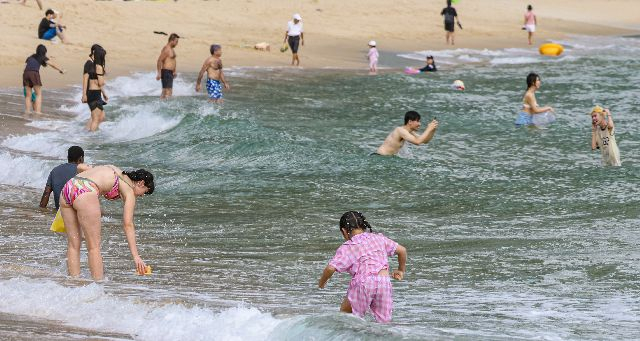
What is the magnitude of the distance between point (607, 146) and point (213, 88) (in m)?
9.54

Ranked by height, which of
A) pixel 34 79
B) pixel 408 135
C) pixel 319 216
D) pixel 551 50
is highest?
pixel 551 50

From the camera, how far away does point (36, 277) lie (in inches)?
382

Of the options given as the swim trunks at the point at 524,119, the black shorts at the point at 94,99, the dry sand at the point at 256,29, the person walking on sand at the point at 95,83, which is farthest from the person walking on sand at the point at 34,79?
the swim trunks at the point at 524,119

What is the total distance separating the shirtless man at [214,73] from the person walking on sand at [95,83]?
8.72ft

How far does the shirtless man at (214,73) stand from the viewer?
2255cm

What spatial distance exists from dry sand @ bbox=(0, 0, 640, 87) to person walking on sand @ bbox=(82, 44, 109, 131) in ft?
16.9

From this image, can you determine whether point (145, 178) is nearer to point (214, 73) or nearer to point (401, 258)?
point (401, 258)

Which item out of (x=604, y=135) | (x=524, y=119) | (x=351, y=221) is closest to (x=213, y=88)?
(x=524, y=119)

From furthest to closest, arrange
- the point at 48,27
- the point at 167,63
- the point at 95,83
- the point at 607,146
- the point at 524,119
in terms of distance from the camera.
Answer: the point at 48,27 < the point at 167,63 < the point at 524,119 < the point at 95,83 < the point at 607,146

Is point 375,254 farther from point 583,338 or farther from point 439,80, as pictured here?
point 439,80

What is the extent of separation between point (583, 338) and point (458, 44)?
3467 centimetres

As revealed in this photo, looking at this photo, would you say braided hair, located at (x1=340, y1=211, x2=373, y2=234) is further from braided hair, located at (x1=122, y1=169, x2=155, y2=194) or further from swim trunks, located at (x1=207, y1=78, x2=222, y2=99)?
swim trunks, located at (x1=207, y1=78, x2=222, y2=99)

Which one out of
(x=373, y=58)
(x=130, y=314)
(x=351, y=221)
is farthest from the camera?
(x=373, y=58)

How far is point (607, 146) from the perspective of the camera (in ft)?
54.7
